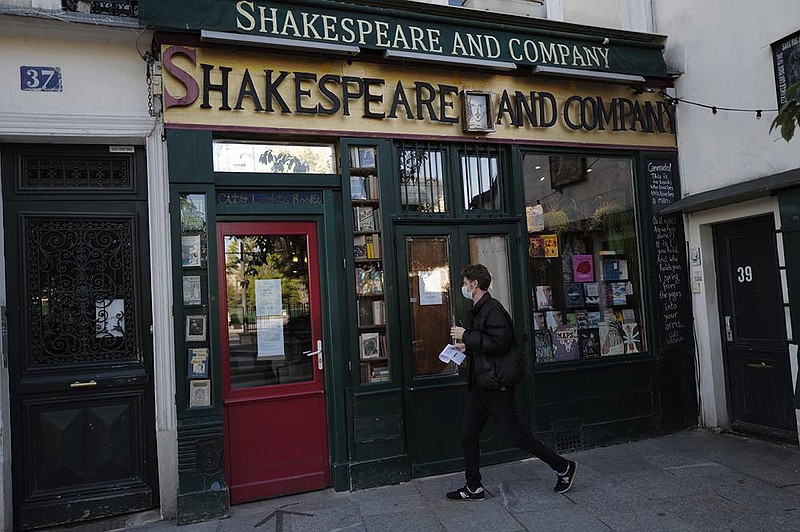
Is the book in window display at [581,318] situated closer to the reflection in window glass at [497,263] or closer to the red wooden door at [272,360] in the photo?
the reflection in window glass at [497,263]

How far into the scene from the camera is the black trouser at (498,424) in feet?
15.2

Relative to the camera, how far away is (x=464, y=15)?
19.9 ft

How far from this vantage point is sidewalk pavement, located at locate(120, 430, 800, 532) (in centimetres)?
438

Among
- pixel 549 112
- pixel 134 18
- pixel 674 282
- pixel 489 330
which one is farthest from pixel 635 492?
pixel 134 18

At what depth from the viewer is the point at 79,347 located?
495 centimetres

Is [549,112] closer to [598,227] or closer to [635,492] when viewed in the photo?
[598,227]

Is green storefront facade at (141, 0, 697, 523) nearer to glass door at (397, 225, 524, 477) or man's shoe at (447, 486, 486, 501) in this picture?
glass door at (397, 225, 524, 477)

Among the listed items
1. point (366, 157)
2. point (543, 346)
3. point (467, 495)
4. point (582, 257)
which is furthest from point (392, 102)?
point (467, 495)

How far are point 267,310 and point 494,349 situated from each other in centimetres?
207

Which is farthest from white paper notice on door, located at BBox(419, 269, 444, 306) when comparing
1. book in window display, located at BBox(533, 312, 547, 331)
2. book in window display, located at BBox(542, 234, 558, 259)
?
book in window display, located at BBox(542, 234, 558, 259)

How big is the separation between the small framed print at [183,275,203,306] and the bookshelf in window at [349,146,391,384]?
1.41 m

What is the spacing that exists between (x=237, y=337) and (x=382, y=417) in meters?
1.50

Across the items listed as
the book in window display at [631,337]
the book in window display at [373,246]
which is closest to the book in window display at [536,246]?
the book in window display at [631,337]

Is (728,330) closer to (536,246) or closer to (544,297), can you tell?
(544,297)
